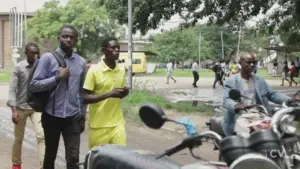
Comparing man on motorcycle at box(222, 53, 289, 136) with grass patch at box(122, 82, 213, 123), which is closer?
man on motorcycle at box(222, 53, 289, 136)

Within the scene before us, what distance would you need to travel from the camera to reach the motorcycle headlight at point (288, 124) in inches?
86.0

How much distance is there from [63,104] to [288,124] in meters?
2.96

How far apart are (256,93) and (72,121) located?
184 cm

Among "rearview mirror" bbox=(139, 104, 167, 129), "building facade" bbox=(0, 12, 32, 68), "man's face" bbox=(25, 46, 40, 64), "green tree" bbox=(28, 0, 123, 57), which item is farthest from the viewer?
"building facade" bbox=(0, 12, 32, 68)

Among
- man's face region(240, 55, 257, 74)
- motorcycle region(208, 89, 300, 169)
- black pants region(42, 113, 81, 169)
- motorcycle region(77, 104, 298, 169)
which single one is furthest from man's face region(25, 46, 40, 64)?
motorcycle region(208, 89, 300, 169)

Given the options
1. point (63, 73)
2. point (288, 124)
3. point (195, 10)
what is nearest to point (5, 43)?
point (195, 10)

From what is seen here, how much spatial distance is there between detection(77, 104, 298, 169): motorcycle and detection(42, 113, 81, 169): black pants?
5.83 ft

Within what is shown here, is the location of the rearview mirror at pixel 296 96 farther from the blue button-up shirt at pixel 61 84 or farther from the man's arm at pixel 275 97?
the blue button-up shirt at pixel 61 84

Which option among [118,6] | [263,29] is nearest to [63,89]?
[118,6]

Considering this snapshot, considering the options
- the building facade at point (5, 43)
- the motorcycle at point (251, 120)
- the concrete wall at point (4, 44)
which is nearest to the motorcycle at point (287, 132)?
the motorcycle at point (251, 120)

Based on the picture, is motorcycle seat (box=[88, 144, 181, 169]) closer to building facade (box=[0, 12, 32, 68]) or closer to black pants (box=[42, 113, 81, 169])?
black pants (box=[42, 113, 81, 169])

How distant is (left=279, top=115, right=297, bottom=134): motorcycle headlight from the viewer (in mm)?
2186

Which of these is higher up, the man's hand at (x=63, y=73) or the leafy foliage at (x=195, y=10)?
the leafy foliage at (x=195, y=10)

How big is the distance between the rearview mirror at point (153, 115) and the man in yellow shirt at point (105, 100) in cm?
244
